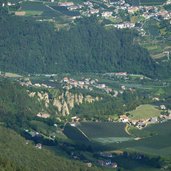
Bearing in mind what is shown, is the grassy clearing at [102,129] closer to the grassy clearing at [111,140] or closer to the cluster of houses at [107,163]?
the grassy clearing at [111,140]

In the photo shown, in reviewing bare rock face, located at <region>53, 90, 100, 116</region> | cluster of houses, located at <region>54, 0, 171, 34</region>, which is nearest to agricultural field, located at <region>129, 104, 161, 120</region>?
bare rock face, located at <region>53, 90, 100, 116</region>

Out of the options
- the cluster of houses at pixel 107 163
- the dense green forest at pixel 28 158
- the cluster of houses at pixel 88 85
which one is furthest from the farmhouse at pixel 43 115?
the cluster of houses at pixel 107 163

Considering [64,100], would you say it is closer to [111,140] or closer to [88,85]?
[88,85]

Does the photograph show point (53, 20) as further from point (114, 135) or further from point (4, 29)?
point (114, 135)

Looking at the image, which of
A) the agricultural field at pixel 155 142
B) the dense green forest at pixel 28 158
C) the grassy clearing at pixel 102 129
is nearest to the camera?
the dense green forest at pixel 28 158

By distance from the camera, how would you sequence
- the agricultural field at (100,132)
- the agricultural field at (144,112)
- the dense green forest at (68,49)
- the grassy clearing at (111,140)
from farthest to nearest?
the dense green forest at (68,49) < the agricultural field at (144,112) < the agricultural field at (100,132) < the grassy clearing at (111,140)

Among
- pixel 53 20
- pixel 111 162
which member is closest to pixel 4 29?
pixel 53 20
